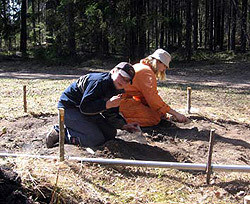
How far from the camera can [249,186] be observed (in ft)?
10.5

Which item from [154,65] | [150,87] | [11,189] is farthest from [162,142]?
[11,189]

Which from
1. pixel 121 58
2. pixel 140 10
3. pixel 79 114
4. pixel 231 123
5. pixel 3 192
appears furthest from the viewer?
pixel 121 58

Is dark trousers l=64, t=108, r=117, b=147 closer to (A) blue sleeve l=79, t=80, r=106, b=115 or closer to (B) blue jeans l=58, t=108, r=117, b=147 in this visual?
(B) blue jeans l=58, t=108, r=117, b=147

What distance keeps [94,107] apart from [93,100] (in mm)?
83

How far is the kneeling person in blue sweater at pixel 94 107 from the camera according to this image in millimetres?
3729

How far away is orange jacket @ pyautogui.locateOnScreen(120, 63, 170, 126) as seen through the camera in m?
4.82

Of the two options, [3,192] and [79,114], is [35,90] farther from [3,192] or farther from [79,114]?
[3,192]

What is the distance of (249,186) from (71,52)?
16892mm

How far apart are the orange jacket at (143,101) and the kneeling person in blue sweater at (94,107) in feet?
2.16

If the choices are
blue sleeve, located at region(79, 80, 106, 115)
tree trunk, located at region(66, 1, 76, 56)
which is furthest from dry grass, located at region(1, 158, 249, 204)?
tree trunk, located at region(66, 1, 76, 56)

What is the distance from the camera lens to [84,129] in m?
4.04

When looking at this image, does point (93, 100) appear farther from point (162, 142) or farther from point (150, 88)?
point (162, 142)

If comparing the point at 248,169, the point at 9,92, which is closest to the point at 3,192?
the point at 248,169

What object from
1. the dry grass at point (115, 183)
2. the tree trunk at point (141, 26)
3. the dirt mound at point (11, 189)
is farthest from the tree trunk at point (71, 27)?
the dirt mound at point (11, 189)
